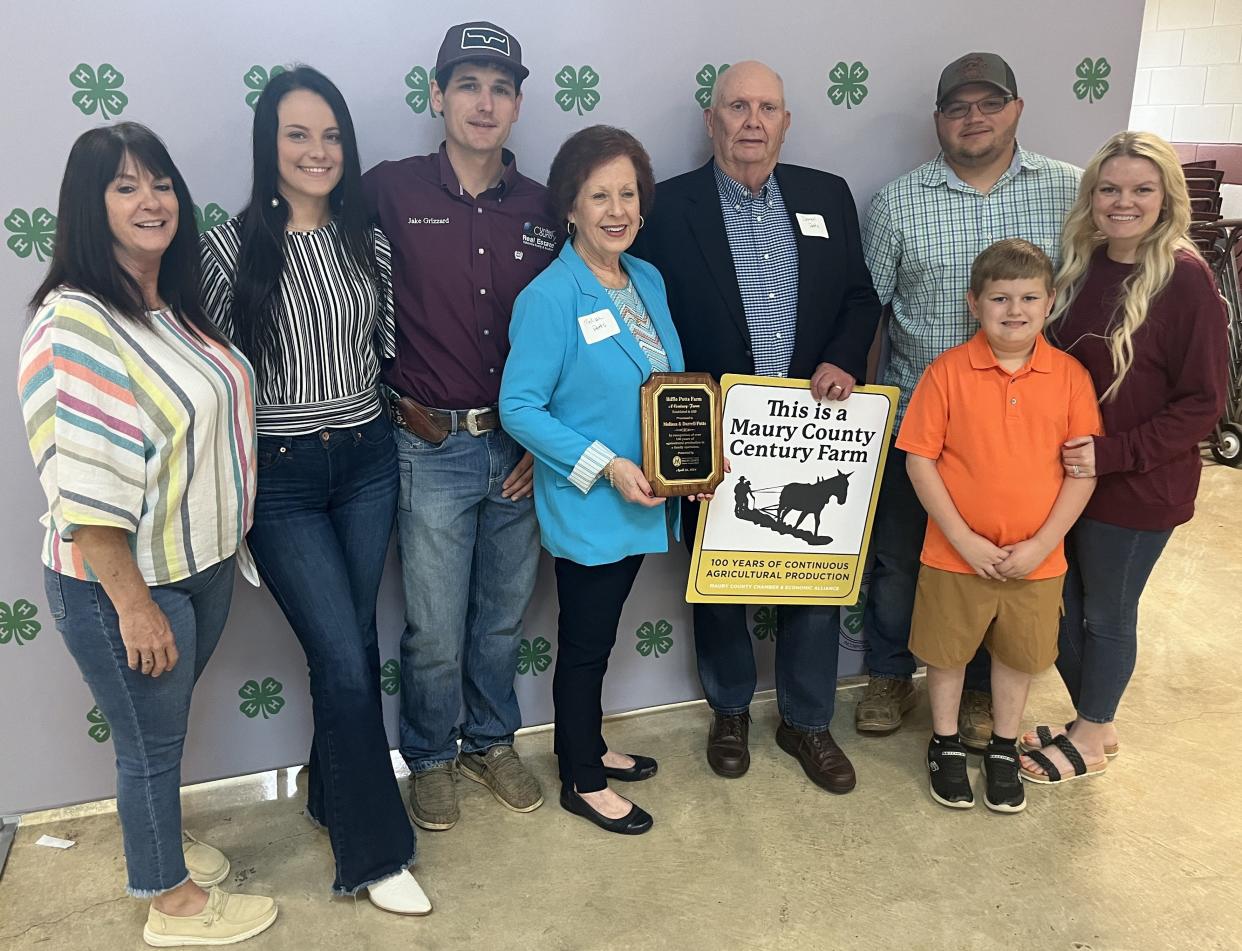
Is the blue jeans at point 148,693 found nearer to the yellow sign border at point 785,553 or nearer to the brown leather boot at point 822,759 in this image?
the yellow sign border at point 785,553

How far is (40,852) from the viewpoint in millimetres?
2490

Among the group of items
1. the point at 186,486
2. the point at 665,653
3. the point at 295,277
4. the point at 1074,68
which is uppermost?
the point at 1074,68

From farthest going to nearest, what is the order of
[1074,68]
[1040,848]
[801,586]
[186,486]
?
[1074,68]
[801,586]
[1040,848]
[186,486]

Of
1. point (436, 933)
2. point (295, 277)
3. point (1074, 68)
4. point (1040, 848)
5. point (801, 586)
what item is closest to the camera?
point (295, 277)

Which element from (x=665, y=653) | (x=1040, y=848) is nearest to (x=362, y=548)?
(x=665, y=653)

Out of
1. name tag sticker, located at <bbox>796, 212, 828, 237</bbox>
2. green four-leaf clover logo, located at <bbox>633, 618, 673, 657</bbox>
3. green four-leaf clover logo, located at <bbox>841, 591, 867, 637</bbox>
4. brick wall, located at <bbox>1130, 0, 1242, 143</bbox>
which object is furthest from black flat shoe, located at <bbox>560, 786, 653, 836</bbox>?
brick wall, located at <bbox>1130, 0, 1242, 143</bbox>

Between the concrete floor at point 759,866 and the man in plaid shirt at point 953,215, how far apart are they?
902 millimetres

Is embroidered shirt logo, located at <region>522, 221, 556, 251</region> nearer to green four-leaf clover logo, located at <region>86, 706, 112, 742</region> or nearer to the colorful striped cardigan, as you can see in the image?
the colorful striped cardigan

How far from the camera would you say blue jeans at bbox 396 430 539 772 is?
2.37m

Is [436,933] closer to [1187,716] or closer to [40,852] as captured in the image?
[40,852]

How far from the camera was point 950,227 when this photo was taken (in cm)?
266

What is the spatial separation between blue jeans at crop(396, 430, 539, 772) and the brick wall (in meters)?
6.70

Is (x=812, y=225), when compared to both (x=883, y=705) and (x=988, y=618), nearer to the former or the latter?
(x=988, y=618)

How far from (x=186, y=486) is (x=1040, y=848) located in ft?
7.53
